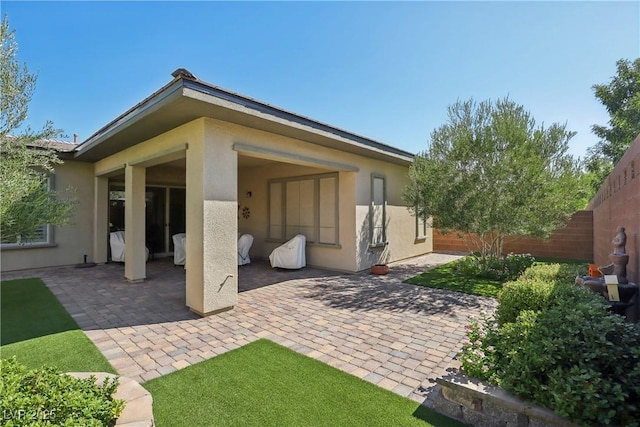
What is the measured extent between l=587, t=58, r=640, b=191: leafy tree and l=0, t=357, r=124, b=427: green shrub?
1897 centimetres

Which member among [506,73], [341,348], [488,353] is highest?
[506,73]

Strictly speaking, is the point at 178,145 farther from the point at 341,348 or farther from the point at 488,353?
the point at 488,353

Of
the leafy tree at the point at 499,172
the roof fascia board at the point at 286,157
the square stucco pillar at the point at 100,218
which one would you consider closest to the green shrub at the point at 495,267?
the leafy tree at the point at 499,172

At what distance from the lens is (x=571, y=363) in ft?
7.89

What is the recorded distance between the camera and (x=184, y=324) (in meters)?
4.98

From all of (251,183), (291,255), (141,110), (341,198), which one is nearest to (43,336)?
(141,110)

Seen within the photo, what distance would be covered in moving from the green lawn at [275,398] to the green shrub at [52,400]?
876 millimetres

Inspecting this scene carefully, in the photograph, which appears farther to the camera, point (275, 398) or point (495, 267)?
point (495, 267)

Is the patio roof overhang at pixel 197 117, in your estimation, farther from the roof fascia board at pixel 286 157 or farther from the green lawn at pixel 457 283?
the green lawn at pixel 457 283

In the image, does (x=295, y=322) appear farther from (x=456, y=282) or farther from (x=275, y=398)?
(x=456, y=282)

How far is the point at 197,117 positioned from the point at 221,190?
4.38 ft

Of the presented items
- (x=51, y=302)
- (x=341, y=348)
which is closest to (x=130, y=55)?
(x=51, y=302)

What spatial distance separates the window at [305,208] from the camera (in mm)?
9453

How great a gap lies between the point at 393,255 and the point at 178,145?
25.8ft
